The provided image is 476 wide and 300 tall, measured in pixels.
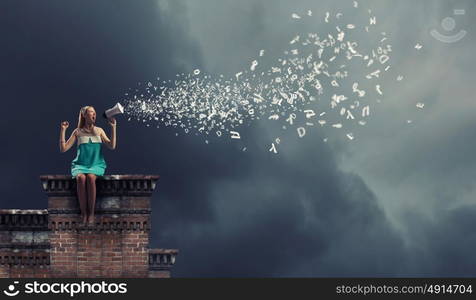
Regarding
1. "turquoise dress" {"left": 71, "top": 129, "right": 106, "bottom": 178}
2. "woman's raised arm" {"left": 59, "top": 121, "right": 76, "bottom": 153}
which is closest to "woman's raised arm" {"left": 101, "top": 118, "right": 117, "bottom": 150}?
"turquoise dress" {"left": 71, "top": 129, "right": 106, "bottom": 178}

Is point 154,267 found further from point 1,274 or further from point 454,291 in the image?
point 454,291

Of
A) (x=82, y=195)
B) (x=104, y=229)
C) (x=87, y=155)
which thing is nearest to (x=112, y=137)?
(x=87, y=155)

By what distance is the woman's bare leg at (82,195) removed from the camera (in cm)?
3206

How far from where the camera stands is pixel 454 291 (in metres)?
27.4

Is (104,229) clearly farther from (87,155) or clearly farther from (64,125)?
(64,125)

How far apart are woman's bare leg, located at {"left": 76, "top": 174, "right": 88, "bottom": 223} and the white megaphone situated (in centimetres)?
180

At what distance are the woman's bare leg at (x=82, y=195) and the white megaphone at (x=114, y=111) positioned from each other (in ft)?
5.91

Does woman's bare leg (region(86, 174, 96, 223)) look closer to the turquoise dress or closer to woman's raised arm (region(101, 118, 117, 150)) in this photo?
the turquoise dress

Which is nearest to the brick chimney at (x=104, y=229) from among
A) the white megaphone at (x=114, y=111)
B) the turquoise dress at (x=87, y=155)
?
the turquoise dress at (x=87, y=155)

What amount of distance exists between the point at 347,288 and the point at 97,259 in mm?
8071

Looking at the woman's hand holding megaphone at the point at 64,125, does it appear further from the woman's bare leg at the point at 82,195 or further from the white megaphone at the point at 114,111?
the woman's bare leg at the point at 82,195

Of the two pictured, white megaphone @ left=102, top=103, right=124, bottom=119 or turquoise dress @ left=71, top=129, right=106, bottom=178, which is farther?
turquoise dress @ left=71, top=129, right=106, bottom=178

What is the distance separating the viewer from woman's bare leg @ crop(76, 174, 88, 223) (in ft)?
105

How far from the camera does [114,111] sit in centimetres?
3141
